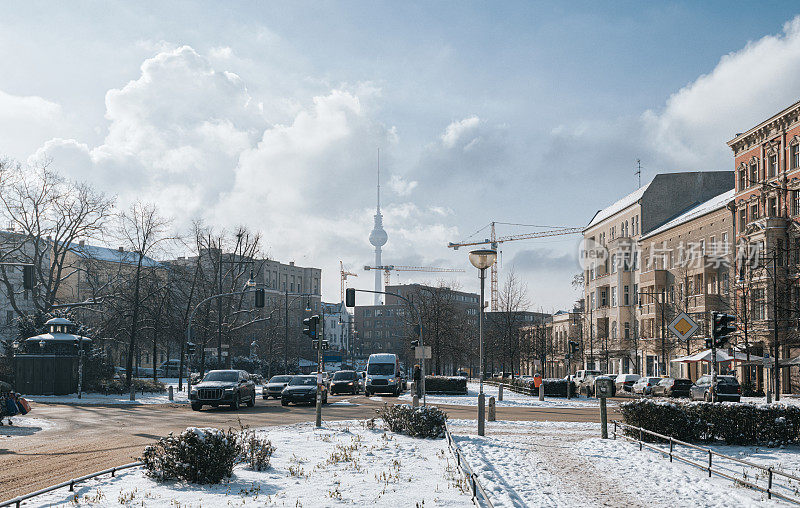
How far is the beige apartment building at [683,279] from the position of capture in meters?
53.5

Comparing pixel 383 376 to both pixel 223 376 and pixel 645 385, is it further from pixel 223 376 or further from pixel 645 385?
pixel 645 385

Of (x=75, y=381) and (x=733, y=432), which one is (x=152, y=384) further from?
(x=733, y=432)

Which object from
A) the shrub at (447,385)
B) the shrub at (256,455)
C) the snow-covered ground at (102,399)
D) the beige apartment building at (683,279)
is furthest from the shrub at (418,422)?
the beige apartment building at (683,279)

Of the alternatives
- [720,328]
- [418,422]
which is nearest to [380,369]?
[418,422]

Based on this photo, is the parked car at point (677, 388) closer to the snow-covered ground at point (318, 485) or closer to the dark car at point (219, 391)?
the dark car at point (219, 391)

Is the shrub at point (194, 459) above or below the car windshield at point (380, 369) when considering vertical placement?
above

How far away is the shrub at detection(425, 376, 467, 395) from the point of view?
43.2 meters

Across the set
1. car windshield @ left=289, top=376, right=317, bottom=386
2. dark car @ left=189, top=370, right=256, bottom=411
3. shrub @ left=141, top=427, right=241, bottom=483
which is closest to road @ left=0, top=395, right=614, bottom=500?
dark car @ left=189, top=370, right=256, bottom=411

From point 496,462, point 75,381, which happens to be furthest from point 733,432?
point 75,381

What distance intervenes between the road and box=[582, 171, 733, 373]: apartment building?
3833cm

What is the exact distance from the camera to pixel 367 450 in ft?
49.8

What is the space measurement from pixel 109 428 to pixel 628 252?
57346 millimetres

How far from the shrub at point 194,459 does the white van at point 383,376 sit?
101 ft

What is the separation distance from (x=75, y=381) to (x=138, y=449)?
26.7m
